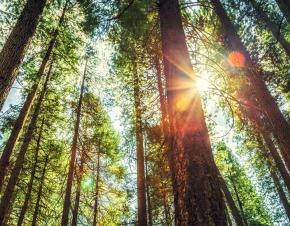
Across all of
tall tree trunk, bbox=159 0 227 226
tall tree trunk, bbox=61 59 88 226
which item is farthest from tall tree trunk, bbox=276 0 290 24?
tall tree trunk, bbox=61 59 88 226

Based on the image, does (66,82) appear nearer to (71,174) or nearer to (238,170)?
(71,174)

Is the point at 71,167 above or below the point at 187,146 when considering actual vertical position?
above

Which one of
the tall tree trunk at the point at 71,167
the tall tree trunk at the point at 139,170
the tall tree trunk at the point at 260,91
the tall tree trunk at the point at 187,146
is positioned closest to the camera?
the tall tree trunk at the point at 187,146

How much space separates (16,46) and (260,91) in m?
6.30

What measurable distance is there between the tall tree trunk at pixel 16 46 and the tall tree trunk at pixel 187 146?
114 inches

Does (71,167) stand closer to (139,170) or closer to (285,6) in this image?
(139,170)

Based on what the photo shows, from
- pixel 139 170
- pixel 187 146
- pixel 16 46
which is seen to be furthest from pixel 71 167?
pixel 187 146

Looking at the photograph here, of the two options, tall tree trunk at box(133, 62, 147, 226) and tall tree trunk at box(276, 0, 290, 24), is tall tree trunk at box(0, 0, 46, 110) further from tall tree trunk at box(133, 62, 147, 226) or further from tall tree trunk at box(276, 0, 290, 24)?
tall tree trunk at box(276, 0, 290, 24)

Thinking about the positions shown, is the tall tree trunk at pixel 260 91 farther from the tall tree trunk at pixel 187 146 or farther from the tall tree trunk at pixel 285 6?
the tall tree trunk at pixel 187 146

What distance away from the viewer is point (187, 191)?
2.66 metres

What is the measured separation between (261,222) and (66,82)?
30041 mm

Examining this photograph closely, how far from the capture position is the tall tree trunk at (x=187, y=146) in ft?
8.18

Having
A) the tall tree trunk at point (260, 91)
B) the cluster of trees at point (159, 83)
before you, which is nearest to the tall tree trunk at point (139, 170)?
the cluster of trees at point (159, 83)

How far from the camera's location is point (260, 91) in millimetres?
7527
